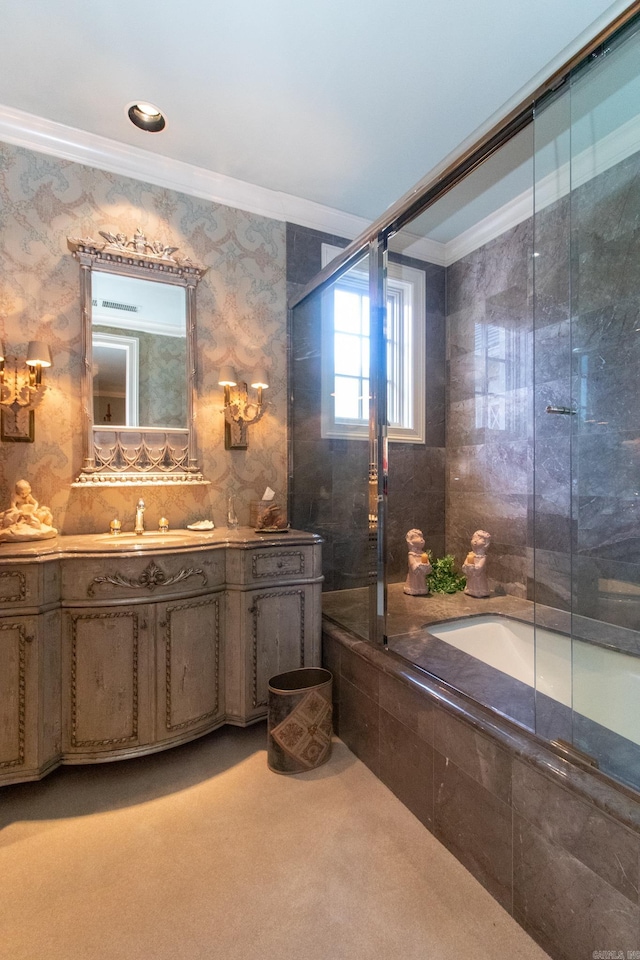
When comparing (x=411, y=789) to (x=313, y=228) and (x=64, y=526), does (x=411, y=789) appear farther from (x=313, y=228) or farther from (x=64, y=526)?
(x=313, y=228)

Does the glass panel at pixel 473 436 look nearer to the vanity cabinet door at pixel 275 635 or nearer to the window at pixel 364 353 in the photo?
the window at pixel 364 353

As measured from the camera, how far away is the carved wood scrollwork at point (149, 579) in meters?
1.78

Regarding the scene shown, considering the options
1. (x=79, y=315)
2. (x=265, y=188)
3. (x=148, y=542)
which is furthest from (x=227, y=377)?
(x=265, y=188)

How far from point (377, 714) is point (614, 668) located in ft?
2.79

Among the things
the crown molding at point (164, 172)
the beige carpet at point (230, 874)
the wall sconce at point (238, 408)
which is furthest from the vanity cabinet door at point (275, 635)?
the crown molding at point (164, 172)

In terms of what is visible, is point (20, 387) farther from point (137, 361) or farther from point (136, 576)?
point (136, 576)

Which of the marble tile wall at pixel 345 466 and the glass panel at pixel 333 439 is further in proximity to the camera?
the marble tile wall at pixel 345 466

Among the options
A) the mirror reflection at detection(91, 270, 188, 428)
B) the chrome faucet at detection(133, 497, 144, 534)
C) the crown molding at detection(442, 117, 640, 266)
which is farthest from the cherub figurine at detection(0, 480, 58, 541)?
the crown molding at detection(442, 117, 640, 266)

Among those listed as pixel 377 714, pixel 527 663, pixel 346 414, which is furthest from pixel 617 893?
pixel 346 414

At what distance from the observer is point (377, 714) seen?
1813 mm

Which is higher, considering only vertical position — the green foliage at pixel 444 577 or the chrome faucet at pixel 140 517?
the chrome faucet at pixel 140 517

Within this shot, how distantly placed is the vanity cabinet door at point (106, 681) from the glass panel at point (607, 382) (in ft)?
5.13

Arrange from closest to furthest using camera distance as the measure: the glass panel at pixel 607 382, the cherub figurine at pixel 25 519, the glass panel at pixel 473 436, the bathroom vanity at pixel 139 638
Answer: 1. the glass panel at pixel 607 382
2. the bathroom vanity at pixel 139 638
3. the cherub figurine at pixel 25 519
4. the glass panel at pixel 473 436

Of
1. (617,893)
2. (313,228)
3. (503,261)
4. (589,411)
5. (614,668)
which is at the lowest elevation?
(617,893)
